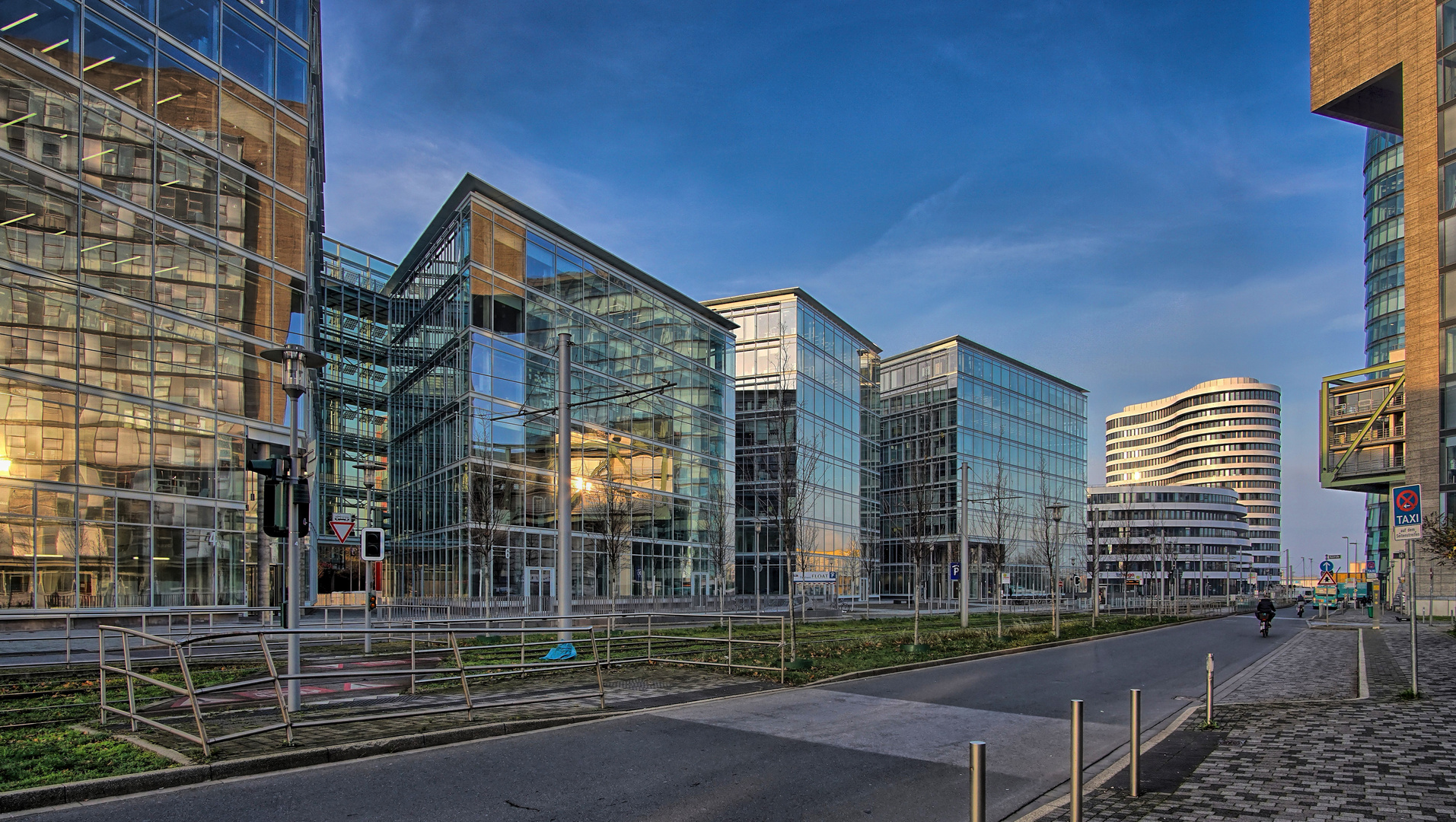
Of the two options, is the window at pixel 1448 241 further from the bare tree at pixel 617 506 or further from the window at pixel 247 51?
the window at pixel 247 51

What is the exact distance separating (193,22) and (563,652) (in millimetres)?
26665

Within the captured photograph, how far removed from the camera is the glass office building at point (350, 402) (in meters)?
56.5

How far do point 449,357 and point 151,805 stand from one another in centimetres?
3641

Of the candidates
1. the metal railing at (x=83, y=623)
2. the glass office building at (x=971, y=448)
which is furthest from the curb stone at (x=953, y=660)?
the glass office building at (x=971, y=448)

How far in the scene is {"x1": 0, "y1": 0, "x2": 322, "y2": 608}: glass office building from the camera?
1001 inches

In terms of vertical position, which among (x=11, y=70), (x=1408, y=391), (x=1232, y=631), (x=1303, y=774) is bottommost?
(x=1232, y=631)

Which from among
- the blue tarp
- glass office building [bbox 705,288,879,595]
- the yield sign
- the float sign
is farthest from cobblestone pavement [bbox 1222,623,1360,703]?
glass office building [bbox 705,288,879,595]

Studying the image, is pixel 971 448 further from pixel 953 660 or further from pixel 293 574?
pixel 293 574

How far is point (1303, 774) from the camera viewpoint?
26.7 ft

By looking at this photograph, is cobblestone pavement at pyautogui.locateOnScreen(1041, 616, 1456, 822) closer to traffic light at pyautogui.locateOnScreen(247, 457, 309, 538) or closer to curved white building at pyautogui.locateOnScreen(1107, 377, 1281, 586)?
traffic light at pyautogui.locateOnScreen(247, 457, 309, 538)

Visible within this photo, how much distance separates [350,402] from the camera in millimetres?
58938

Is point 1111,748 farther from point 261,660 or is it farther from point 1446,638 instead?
point 1446,638

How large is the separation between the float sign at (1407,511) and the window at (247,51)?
35.9 m

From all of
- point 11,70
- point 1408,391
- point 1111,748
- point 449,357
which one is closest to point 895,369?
point 1408,391
